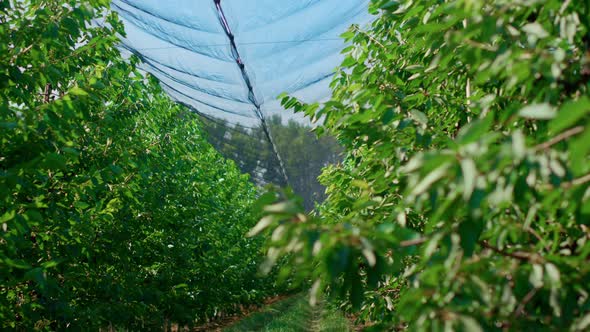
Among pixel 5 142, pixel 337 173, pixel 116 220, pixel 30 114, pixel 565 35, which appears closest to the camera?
pixel 565 35

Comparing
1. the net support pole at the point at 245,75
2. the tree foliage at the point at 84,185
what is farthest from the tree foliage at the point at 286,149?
the tree foliage at the point at 84,185

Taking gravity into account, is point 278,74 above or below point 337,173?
above

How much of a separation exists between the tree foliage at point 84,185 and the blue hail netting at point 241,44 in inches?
26.5

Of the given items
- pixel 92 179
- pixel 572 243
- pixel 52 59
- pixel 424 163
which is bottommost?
pixel 572 243

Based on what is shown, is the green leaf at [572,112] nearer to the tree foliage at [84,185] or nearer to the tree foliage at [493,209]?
the tree foliage at [493,209]

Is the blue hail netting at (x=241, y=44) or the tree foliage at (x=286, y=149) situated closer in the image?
the blue hail netting at (x=241, y=44)

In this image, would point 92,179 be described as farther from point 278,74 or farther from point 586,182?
point 278,74

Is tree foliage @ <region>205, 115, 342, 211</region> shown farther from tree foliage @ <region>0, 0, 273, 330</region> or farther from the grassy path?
the grassy path

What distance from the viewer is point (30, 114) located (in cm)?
221

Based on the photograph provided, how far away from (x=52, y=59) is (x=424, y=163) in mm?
3505

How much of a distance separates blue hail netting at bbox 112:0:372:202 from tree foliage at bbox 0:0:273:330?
0.67 m

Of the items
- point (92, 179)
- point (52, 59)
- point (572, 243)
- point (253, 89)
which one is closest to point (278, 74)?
point (253, 89)

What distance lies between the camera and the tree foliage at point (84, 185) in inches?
95.9

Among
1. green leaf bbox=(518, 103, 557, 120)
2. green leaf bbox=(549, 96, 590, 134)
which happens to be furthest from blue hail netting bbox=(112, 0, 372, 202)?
green leaf bbox=(549, 96, 590, 134)
